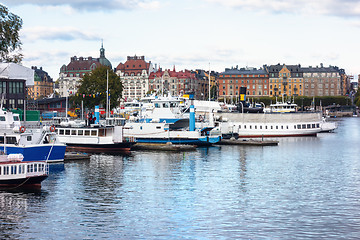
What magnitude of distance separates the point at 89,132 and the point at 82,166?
1440 cm

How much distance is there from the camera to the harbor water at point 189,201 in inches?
1157

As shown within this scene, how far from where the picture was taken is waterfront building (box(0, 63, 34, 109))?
87.8 metres

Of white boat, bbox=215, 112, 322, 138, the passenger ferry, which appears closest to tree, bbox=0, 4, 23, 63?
the passenger ferry

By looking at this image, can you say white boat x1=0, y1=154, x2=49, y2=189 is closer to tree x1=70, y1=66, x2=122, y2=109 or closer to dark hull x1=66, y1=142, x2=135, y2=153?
dark hull x1=66, y1=142, x2=135, y2=153

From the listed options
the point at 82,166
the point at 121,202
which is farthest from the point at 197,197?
the point at 82,166

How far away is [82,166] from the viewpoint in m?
53.4

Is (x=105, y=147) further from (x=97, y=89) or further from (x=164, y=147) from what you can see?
(x=97, y=89)

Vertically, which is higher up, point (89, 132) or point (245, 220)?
point (89, 132)

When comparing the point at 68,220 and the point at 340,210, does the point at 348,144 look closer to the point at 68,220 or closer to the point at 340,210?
the point at 340,210

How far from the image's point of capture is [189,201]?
3697 centimetres

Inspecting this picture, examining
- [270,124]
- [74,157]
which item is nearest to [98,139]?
[74,157]

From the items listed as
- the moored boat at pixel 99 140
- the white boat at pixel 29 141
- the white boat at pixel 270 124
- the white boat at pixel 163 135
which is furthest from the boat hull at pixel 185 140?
the white boat at pixel 29 141

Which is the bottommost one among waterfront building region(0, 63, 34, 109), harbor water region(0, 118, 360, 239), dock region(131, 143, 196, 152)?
harbor water region(0, 118, 360, 239)

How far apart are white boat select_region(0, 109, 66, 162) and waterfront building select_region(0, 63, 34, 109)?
3702 cm
